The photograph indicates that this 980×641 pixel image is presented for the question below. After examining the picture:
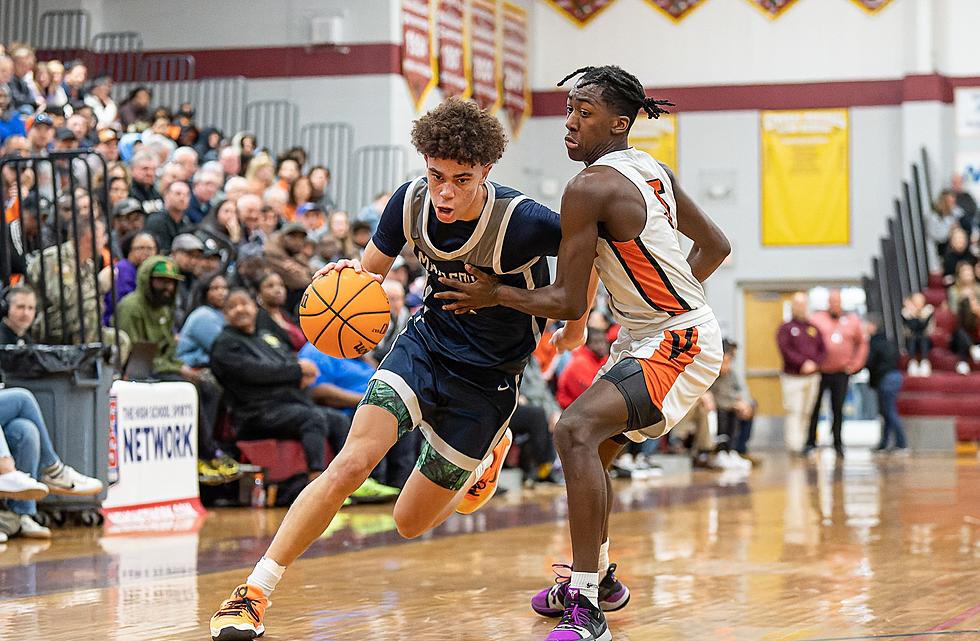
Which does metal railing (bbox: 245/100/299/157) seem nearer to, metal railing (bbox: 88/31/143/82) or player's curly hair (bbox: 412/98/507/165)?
metal railing (bbox: 88/31/143/82)

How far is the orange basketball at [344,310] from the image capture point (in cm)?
569

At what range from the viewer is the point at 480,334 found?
5.70 meters

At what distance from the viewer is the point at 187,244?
12.2m

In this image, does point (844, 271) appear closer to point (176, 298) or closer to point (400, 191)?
point (176, 298)

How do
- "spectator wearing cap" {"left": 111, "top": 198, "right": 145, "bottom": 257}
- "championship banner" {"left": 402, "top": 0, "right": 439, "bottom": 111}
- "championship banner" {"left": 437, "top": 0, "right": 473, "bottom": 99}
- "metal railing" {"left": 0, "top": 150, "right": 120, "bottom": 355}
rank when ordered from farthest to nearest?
"championship banner" {"left": 437, "top": 0, "right": 473, "bottom": 99} → "championship banner" {"left": 402, "top": 0, "right": 439, "bottom": 111} → "spectator wearing cap" {"left": 111, "top": 198, "right": 145, "bottom": 257} → "metal railing" {"left": 0, "top": 150, "right": 120, "bottom": 355}

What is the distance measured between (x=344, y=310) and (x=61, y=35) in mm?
16123

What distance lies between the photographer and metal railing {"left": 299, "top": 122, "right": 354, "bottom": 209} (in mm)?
20875

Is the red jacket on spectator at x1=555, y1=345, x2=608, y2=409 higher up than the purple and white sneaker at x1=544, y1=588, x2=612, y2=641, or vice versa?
the red jacket on spectator at x1=555, y1=345, x2=608, y2=409

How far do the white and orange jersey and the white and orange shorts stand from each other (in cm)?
5

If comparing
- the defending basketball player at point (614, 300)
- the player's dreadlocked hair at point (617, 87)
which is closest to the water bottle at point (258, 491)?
the defending basketball player at point (614, 300)

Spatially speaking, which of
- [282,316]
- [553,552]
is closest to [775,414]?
[282,316]

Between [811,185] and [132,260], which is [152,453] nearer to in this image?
[132,260]

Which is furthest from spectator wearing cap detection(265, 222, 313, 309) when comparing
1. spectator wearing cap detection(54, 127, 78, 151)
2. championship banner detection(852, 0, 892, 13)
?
championship banner detection(852, 0, 892, 13)

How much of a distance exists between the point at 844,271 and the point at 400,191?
20571 mm
